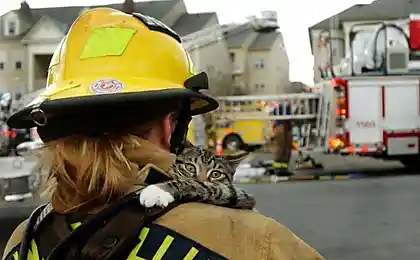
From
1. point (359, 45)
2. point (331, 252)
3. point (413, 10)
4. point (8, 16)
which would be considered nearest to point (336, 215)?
point (331, 252)

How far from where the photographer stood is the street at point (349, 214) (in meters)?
8.40

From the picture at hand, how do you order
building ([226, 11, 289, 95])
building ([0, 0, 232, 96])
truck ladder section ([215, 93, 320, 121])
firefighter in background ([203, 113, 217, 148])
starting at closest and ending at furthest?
truck ladder section ([215, 93, 320, 121]) < firefighter in background ([203, 113, 217, 148]) < building ([0, 0, 232, 96]) < building ([226, 11, 289, 95])

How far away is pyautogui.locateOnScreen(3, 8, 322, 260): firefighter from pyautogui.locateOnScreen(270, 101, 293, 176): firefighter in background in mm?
17296

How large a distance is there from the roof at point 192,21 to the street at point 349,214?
4300 centimetres

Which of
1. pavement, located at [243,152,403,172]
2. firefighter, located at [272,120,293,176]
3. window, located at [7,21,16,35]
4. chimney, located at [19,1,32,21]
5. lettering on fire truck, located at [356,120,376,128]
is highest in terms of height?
chimney, located at [19,1,32,21]

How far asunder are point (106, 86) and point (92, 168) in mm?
168

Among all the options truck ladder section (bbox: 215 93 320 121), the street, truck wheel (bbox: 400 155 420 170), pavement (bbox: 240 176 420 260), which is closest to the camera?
the street

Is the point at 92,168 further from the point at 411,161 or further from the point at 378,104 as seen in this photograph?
the point at 411,161

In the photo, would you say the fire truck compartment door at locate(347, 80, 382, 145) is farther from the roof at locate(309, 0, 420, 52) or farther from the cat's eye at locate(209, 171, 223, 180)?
the roof at locate(309, 0, 420, 52)

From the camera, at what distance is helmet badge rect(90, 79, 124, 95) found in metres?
1.63

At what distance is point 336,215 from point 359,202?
1.58 metres

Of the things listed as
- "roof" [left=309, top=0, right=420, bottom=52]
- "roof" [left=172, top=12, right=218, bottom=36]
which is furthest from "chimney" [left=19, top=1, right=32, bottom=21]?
"roof" [left=309, top=0, right=420, bottom=52]

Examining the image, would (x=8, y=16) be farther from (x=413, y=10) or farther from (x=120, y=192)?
(x=120, y=192)

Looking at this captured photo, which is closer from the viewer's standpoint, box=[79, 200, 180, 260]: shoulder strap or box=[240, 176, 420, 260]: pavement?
box=[79, 200, 180, 260]: shoulder strap
